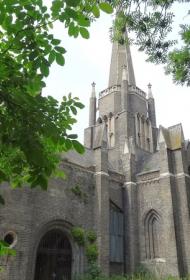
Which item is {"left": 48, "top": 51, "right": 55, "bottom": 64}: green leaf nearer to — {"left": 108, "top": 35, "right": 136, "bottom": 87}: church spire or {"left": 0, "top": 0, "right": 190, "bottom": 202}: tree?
{"left": 0, "top": 0, "right": 190, "bottom": 202}: tree

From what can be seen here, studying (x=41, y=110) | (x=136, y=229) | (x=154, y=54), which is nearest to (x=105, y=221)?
(x=136, y=229)

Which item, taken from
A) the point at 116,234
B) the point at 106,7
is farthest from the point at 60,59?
the point at 116,234

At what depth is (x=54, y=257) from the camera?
18781mm

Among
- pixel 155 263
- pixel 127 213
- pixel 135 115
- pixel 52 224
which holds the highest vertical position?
pixel 135 115

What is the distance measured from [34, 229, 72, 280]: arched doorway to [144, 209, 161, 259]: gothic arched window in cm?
629

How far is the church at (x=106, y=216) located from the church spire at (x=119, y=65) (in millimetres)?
11603

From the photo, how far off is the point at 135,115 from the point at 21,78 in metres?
31.6

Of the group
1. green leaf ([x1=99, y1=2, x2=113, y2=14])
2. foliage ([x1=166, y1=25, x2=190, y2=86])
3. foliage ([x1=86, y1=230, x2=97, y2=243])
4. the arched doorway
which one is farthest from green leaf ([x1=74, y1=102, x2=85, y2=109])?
foliage ([x1=86, y1=230, x2=97, y2=243])

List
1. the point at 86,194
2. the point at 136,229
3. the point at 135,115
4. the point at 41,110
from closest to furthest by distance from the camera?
the point at 41,110 → the point at 86,194 → the point at 136,229 → the point at 135,115

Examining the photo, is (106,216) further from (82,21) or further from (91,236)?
(82,21)

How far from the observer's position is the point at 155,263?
21.8m

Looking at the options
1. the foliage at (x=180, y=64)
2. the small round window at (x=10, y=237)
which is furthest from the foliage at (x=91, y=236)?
the foliage at (x=180, y=64)

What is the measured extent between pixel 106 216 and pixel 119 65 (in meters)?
23.7

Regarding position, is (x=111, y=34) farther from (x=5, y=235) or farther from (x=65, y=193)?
(x=65, y=193)
